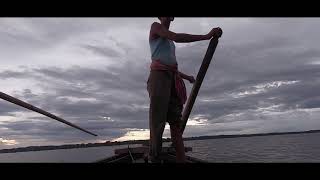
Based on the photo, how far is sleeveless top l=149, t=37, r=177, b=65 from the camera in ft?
15.5

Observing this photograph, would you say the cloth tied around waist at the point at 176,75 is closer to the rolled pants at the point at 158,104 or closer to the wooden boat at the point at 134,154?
the rolled pants at the point at 158,104

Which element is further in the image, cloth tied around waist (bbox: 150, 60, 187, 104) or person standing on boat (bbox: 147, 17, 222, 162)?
cloth tied around waist (bbox: 150, 60, 187, 104)

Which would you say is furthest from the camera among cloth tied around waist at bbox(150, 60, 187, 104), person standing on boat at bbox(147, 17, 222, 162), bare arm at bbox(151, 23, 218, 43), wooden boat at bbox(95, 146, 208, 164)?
wooden boat at bbox(95, 146, 208, 164)

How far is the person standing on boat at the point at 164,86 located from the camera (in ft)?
14.9

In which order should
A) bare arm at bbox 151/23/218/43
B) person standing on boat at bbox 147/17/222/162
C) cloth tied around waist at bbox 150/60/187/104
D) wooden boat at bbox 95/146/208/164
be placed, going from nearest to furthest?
bare arm at bbox 151/23/218/43
person standing on boat at bbox 147/17/222/162
cloth tied around waist at bbox 150/60/187/104
wooden boat at bbox 95/146/208/164

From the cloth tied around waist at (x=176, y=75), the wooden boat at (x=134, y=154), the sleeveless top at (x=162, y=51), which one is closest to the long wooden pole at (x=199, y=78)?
the cloth tied around waist at (x=176, y=75)

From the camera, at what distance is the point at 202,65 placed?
4.77 meters

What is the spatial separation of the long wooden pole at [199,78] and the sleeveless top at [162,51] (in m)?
0.38

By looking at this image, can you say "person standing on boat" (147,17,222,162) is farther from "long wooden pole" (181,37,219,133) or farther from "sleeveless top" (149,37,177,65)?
"long wooden pole" (181,37,219,133)

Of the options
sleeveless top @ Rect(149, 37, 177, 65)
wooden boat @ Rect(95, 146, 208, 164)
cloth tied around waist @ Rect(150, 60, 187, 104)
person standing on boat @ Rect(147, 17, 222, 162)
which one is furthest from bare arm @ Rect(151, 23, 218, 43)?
wooden boat @ Rect(95, 146, 208, 164)

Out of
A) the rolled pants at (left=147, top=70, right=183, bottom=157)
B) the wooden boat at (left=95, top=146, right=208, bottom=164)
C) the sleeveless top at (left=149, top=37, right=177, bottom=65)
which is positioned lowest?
the wooden boat at (left=95, top=146, right=208, bottom=164)

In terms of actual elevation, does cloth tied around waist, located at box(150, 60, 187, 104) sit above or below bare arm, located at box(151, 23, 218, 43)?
below
